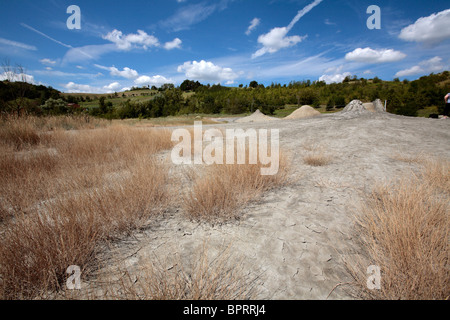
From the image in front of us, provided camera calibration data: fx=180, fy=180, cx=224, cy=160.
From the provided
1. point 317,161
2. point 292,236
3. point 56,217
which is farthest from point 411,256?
point 317,161

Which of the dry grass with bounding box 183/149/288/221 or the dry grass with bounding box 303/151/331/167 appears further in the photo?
the dry grass with bounding box 303/151/331/167

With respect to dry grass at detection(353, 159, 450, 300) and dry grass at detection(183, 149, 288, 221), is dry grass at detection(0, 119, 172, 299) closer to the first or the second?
dry grass at detection(183, 149, 288, 221)

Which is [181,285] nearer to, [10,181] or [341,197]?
[341,197]

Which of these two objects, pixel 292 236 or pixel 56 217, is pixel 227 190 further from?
pixel 56 217

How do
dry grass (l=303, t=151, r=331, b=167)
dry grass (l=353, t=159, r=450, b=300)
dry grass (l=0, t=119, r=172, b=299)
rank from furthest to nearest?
dry grass (l=303, t=151, r=331, b=167) → dry grass (l=0, t=119, r=172, b=299) → dry grass (l=353, t=159, r=450, b=300)

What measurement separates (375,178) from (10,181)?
5.81 metres

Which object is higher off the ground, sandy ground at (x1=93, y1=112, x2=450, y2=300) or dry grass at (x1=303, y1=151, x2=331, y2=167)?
dry grass at (x1=303, y1=151, x2=331, y2=167)

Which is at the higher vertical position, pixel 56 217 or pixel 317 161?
pixel 317 161

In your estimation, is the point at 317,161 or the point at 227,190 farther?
the point at 317,161

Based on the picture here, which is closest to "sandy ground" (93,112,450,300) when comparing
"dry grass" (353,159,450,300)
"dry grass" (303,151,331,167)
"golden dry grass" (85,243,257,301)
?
"golden dry grass" (85,243,257,301)

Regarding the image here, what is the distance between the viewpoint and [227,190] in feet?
7.63

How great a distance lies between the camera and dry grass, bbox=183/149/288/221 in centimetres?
210
